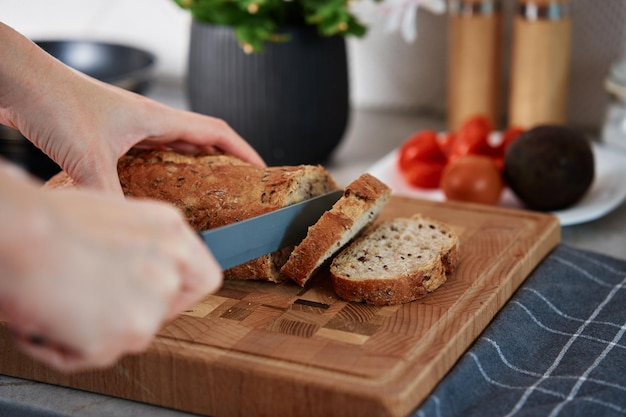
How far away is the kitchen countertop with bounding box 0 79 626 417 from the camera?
1.32 metres

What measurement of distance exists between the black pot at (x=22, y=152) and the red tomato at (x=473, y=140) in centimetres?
107

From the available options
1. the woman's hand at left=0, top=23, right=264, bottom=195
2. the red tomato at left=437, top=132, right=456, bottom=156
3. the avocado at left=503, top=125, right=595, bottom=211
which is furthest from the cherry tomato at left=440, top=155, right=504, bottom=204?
the woman's hand at left=0, top=23, right=264, bottom=195

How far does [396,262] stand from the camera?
1.53 m

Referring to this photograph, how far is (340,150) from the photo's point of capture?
2.72 m

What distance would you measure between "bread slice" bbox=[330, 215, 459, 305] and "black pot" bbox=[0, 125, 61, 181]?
A: 39.1 inches

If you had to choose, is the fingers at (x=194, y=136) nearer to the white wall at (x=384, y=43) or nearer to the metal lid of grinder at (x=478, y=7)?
the white wall at (x=384, y=43)

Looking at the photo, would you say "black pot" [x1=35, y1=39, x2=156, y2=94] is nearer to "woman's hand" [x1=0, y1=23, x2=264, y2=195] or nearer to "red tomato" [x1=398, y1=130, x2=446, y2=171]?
"red tomato" [x1=398, y1=130, x2=446, y2=171]

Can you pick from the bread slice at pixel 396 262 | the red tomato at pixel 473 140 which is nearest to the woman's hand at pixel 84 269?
the bread slice at pixel 396 262

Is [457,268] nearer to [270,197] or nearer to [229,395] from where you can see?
[270,197]

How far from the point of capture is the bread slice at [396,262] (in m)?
1.44

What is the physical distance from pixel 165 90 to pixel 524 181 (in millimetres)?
1719

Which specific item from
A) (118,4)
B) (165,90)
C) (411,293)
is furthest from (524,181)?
(118,4)

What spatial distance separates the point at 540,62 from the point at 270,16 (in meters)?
0.78

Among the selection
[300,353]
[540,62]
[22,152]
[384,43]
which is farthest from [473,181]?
[22,152]
